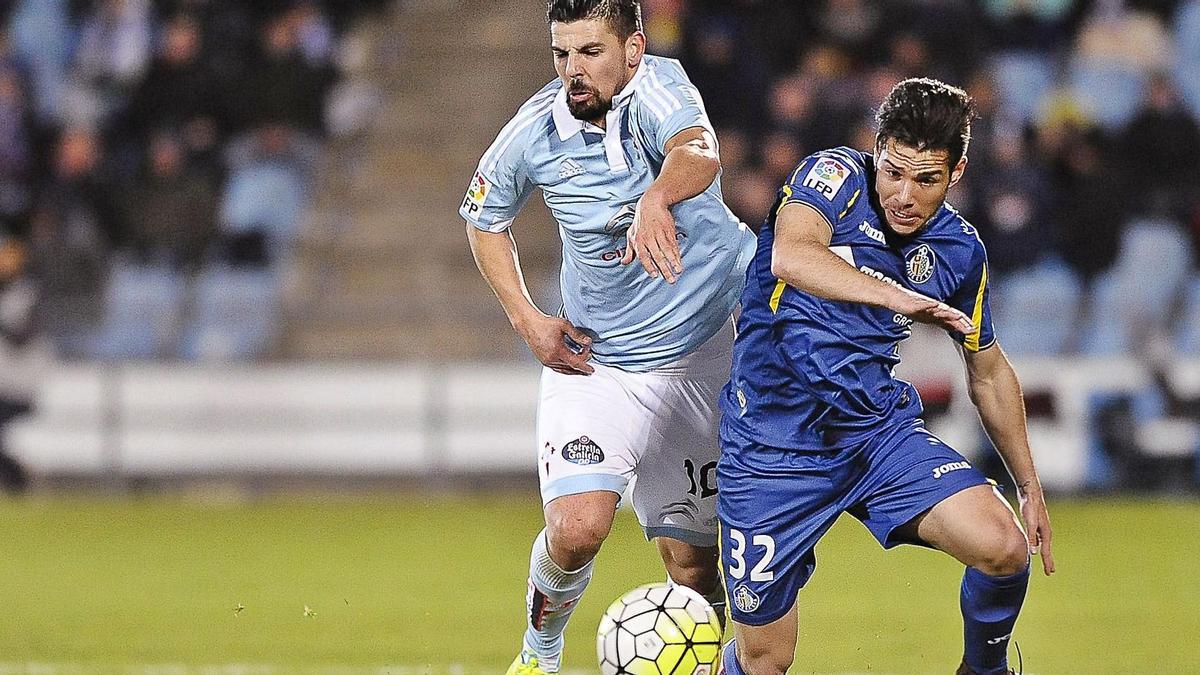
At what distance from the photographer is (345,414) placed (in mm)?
13734

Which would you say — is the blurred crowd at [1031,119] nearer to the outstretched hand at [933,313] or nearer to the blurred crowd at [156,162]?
the blurred crowd at [156,162]

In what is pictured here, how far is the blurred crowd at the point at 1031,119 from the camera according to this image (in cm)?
1341

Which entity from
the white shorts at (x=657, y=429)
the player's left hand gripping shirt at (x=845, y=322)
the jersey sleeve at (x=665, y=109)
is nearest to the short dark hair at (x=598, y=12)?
the jersey sleeve at (x=665, y=109)

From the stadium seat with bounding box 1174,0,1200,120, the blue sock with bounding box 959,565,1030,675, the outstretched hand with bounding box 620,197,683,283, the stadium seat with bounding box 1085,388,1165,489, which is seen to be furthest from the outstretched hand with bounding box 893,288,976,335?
the stadium seat with bounding box 1174,0,1200,120

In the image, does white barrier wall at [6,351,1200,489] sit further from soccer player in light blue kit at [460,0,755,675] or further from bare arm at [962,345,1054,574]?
bare arm at [962,345,1054,574]

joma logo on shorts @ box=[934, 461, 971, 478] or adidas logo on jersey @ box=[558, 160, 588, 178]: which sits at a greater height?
adidas logo on jersey @ box=[558, 160, 588, 178]

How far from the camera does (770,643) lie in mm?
5699

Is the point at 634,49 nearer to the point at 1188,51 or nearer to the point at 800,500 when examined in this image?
the point at 800,500

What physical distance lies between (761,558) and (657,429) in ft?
2.96

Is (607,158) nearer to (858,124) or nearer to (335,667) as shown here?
(335,667)

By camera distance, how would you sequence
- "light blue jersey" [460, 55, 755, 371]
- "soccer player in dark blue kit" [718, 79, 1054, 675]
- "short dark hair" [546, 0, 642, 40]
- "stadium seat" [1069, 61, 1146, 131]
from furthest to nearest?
"stadium seat" [1069, 61, 1146, 131], "light blue jersey" [460, 55, 755, 371], "short dark hair" [546, 0, 642, 40], "soccer player in dark blue kit" [718, 79, 1054, 675]

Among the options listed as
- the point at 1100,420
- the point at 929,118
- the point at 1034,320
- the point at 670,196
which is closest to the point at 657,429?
the point at 670,196

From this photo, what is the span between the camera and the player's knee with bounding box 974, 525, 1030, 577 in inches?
207

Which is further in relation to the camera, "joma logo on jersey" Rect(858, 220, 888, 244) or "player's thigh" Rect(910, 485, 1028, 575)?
"joma logo on jersey" Rect(858, 220, 888, 244)
